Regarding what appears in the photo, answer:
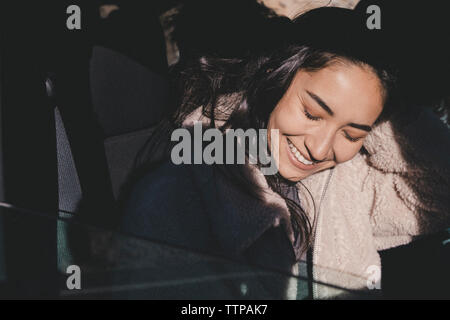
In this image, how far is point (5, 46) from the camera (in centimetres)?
79

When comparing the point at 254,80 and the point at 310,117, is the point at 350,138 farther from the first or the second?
the point at 254,80

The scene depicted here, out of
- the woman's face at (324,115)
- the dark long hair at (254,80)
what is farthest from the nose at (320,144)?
the dark long hair at (254,80)

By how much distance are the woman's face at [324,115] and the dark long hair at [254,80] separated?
0.03 metres

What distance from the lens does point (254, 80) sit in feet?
3.23

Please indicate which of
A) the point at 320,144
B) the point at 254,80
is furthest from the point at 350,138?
the point at 254,80

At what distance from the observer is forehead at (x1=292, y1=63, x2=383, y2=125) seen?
856mm

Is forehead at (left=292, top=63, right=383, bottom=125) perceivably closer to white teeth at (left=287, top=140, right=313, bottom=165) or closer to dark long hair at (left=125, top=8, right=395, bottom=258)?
dark long hair at (left=125, top=8, right=395, bottom=258)

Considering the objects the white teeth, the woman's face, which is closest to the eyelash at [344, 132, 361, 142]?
the woman's face

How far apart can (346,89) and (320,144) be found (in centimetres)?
15

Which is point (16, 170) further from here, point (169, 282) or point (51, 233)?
point (169, 282)

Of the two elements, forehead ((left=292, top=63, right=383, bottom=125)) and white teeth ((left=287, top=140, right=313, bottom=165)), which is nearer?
forehead ((left=292, top=63, right=383, bottom=125))

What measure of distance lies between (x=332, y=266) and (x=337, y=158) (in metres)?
0.30
